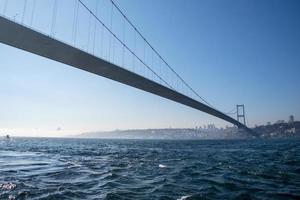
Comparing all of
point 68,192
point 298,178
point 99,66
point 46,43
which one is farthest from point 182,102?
point 68,192

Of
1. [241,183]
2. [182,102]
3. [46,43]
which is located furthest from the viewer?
[182,102]

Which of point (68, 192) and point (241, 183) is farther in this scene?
point (241, 183)

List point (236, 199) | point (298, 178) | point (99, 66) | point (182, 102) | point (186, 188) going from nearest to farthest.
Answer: point (236, 199) < point (186, 188) < point (298, 178) < point (99, 66) < point (182, 102)

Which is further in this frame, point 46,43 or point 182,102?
point 182,102

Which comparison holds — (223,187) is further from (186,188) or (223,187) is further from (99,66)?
(99,66)

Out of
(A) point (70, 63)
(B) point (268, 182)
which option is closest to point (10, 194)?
(B) point (268, 182)

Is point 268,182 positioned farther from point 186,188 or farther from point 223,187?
point 186,188

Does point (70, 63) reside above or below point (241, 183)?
above
